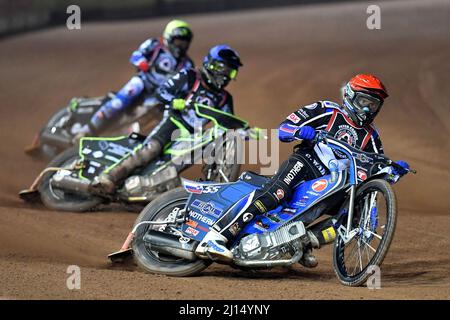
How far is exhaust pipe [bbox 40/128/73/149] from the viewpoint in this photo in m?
15.5

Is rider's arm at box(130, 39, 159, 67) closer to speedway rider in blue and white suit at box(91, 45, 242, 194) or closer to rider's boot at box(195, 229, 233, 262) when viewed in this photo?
speedway rider in blue and white suit at box(91, 45, 242, 194)

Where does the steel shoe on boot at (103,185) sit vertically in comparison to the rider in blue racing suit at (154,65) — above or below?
below

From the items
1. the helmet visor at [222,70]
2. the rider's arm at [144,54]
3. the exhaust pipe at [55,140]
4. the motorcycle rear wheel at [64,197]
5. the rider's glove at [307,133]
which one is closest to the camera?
the rider's glove at [307,133]

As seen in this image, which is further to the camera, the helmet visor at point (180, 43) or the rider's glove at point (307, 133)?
the helmet visor at point (180, 43)

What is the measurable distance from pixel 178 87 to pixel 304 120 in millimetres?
3705

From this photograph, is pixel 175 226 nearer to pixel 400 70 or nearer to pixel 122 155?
pixel 122 155

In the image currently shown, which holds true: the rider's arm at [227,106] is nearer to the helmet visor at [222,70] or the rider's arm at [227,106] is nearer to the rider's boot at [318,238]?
the helmet visor at [222,70]

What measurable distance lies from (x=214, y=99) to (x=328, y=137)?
363 centimetres

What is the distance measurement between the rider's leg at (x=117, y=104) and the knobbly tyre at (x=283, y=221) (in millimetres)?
5572

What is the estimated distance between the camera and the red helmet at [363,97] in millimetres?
8867

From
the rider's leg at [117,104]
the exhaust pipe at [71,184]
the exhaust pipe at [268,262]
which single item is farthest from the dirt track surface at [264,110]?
the rider's leg at [117,104]

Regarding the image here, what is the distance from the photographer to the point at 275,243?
891 cm

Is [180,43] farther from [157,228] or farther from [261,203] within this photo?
[261,203]

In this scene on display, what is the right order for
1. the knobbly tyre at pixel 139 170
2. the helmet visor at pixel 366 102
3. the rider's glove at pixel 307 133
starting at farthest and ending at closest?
the knobbly tyre at pixel 139 170 < the helmet visor at pixel 366 102 < the rider's glove at pixel 307 133
